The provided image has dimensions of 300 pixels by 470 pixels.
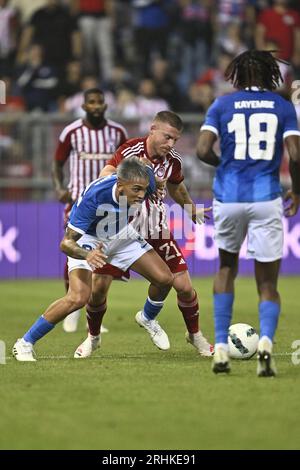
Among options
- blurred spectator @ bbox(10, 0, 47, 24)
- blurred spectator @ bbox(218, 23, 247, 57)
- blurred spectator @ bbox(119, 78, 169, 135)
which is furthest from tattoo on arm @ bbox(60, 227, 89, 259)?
blurred spectator @ bbox(10, 0, 47, 24)

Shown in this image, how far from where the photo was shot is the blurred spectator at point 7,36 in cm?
2055

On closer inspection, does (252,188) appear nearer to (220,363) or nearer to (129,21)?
(220,363)

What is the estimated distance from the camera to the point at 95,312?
9820 mm

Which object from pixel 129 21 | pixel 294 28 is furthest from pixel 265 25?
pixel 129 21

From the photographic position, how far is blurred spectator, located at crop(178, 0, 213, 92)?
21625 mm

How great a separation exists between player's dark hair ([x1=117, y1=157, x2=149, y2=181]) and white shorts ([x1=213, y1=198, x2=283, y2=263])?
706mm

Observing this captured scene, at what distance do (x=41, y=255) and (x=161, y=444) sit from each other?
12390mm

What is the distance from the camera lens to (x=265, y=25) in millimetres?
21250

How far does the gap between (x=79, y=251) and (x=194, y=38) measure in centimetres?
1368

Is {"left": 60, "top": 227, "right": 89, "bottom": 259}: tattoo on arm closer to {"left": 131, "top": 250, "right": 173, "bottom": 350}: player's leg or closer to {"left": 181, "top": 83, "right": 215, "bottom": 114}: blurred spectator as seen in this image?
{"left": 131, "top": 250, "right": 173, "bottom": 350}: player's leg

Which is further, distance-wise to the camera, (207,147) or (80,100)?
(80,100)

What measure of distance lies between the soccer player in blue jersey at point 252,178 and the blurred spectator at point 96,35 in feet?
43.1

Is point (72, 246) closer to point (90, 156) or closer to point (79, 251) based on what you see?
point (79, 251)

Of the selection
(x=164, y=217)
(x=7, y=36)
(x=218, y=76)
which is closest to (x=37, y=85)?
(x=7, y=36)
